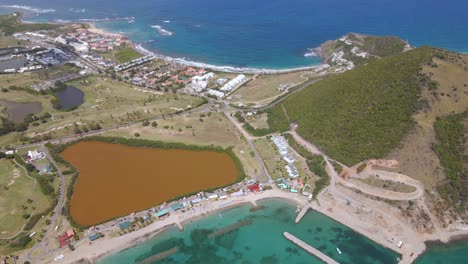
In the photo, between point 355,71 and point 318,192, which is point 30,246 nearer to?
point 318,192

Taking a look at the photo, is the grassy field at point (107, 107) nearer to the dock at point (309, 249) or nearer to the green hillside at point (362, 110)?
the green hillside at point (362, 110)

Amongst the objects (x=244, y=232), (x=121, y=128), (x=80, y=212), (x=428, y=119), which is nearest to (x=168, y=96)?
(x=121, y=128)

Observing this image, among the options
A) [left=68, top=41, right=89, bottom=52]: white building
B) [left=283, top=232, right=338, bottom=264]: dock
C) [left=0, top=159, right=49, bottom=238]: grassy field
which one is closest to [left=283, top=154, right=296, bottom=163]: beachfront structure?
[left=283, top=232, right=338, bottom=264]: dock

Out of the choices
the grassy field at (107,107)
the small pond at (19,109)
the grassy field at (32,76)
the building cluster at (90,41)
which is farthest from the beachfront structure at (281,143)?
the building cluster at (90,41)

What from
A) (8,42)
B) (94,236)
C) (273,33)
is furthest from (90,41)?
(94,236)

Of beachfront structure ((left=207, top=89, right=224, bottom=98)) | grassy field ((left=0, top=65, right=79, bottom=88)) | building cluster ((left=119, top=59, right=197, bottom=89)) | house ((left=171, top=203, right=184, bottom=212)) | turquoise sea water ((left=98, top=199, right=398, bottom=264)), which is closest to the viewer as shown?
turquoise sea water ((left=98, top=199, right=398, bottom=264))

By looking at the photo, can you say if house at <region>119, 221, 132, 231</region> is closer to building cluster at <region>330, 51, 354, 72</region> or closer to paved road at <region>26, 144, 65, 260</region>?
paved road at <region>26, 144, 65, 260</region>

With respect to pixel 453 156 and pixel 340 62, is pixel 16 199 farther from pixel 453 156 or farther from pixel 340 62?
pixel 340 62
